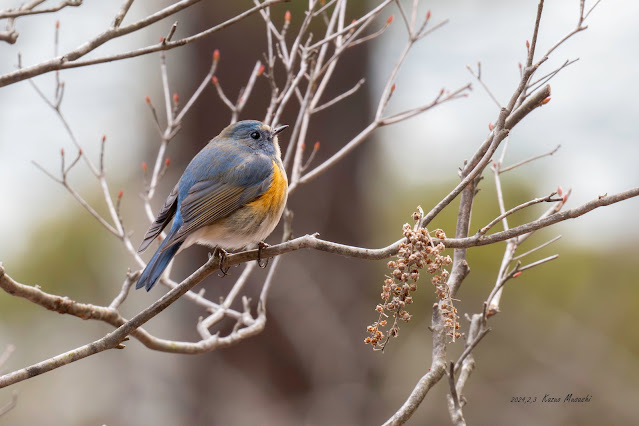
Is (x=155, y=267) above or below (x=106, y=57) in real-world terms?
below

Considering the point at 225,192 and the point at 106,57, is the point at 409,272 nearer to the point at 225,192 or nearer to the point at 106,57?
the point at 106,57

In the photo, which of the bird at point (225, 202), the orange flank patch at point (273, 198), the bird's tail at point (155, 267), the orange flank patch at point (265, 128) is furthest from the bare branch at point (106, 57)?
the orange flank patch at point (265, 128)

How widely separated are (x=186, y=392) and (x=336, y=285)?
1817 millimetres

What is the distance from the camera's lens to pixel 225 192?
3666 mm

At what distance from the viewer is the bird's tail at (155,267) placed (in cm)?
301

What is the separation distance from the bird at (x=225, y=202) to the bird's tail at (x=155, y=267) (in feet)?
0.09

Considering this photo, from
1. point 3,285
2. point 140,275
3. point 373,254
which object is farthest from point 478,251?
point 3,285

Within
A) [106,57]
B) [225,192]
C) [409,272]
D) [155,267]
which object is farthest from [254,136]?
[409,272]

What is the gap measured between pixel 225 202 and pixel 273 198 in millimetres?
240

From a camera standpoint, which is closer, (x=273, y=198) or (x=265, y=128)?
(x=273, y=198)

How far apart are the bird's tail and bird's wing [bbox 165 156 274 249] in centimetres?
19

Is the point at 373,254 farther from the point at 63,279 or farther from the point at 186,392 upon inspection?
the point at 63,279

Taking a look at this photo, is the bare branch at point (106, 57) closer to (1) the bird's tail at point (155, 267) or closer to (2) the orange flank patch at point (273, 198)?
(1) the bird's tail at point (155, 267)

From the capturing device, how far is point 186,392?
22.8ft
